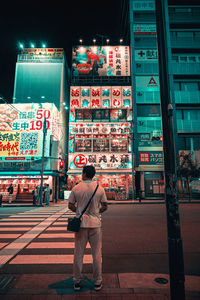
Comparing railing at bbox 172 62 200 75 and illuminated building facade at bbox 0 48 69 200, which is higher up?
railing at bbox 172 62 200 75

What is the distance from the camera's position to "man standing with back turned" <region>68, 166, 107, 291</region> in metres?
2.97

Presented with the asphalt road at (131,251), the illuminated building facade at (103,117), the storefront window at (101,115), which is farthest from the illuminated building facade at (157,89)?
the asphalt road at (131,251)

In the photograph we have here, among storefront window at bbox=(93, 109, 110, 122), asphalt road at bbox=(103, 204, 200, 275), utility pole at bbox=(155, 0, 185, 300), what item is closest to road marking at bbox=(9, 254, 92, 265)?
asphalt road at bbox=(103, 204, 200, 275)

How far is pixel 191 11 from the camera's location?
101 ft

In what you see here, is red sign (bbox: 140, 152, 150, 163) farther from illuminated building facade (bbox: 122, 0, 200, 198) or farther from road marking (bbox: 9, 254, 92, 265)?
road marking (bbox: 9, 254, 92, 265)

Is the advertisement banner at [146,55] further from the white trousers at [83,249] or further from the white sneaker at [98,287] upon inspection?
the white sneaker at [98,287]

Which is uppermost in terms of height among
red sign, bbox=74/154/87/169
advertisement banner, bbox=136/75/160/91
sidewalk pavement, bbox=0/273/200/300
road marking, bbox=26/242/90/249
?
advertisement banner, bbox=136/75/160/91

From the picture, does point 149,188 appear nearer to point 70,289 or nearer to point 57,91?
point 57,91

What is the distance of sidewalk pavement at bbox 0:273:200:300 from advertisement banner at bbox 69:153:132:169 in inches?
865

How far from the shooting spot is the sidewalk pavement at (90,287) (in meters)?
2.79

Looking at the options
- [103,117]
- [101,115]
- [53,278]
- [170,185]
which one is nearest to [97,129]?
[103,117]

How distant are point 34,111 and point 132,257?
22134mm

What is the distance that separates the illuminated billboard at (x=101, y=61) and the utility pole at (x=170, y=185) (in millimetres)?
28275

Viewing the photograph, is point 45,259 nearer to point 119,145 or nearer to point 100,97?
point 119,145
